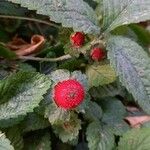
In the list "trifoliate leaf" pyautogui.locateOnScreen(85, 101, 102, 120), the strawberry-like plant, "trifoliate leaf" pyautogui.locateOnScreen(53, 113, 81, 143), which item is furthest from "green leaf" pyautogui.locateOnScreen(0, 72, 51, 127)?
"trifoliate leaf" pyautogui.locateOnScreen(85, 101, 102, 120)

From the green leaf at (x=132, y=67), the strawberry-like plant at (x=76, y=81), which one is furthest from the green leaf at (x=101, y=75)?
the green leaf at (x=132, y=67)

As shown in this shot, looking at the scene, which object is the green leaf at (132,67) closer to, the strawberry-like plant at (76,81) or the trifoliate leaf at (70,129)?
the strawberry-like plant at (76,81)

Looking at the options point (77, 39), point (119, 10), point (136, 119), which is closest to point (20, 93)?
point (77, 39)

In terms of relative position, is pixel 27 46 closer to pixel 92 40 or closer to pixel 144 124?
pixel 92 40

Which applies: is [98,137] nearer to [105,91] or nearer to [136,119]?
[105,91]

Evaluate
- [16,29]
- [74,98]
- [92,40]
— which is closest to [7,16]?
[16,29]

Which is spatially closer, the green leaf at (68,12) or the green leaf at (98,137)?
the green leaf at (68,12)

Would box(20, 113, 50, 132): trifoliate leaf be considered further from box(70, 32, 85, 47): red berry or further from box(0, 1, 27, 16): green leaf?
box(0, 1, 27, 16): green leaf
